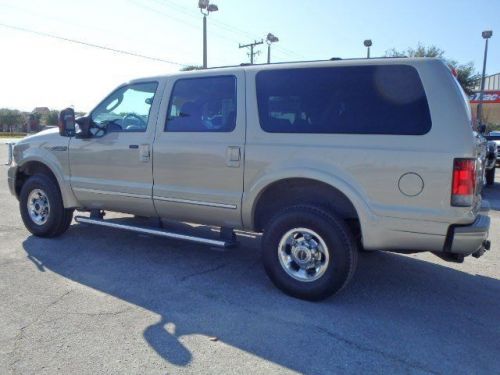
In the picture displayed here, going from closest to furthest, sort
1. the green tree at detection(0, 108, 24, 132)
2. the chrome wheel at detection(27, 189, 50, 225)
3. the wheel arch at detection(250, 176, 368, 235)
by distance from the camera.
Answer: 1. the wheel arch at detection(250, 176, 368, 235)
2. the chrome wheel at detection(27, 189, 50, 225)
3. the green tree at detection(0, 108, 24, 132)

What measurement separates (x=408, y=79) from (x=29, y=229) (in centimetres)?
497

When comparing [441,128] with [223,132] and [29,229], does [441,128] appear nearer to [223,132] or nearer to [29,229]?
[223,132]

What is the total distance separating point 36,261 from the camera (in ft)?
15.8

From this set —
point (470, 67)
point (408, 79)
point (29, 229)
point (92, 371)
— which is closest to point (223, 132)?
point (408, 79)

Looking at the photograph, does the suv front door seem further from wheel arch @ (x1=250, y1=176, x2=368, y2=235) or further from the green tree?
the green tree

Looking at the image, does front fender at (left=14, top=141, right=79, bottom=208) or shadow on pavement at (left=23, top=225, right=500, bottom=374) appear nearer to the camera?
shadow on pavement at (left=23, top=225, right=500, bottom=374)

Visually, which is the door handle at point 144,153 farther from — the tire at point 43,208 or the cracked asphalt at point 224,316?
the tire at point 43,208

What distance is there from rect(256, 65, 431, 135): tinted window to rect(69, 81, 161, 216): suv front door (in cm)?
144

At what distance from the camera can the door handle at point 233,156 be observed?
164 inches

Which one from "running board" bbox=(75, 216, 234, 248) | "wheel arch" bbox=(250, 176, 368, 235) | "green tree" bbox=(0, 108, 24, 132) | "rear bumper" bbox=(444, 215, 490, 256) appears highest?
"green tree" bbox=(0, 108, 24, 132)

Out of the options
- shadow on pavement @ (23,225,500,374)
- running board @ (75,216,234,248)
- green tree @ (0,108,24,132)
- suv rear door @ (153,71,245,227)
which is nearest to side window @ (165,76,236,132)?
suv rear door @ (153,71,245,227)

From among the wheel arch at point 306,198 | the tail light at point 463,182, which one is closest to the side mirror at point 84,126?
the wheel arch at point 306,198

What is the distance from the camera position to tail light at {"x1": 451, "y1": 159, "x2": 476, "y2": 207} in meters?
3.27

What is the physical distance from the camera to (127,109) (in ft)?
16.7
